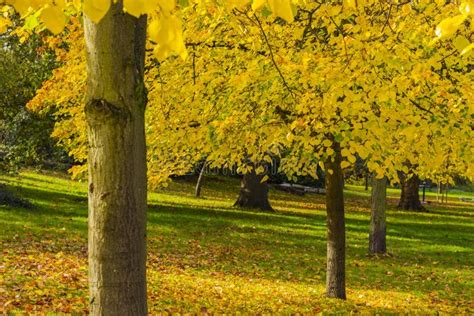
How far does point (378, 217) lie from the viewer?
55.8 ft

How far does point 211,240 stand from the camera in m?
17.1

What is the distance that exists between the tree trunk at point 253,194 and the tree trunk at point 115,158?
23.2 metres

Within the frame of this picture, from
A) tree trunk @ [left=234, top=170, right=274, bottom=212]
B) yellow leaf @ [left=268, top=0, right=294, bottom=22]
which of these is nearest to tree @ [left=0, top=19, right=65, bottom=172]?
tree trunk @ [left=234, top=170, right=274, bottom=212]

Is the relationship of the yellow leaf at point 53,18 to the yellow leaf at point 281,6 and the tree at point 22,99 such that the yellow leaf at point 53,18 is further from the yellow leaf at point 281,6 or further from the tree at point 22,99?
the tree at point 22,99

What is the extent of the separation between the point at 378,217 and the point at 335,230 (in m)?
7.23

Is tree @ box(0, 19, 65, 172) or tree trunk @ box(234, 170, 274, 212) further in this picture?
tree trunk @ box(234, 170, 274, 212)

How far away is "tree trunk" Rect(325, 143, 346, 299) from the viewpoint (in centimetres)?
1005

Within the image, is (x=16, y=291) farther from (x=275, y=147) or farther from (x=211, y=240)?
(x=211, y=240)

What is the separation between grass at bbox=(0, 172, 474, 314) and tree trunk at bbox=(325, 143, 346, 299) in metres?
0.34

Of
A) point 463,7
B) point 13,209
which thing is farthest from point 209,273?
point 463,7

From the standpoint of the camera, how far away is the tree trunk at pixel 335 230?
1005cm

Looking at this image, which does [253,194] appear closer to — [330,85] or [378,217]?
[378,217]

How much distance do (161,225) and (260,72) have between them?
39.9 ft

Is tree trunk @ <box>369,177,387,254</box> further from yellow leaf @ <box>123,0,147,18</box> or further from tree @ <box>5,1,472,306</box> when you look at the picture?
yellow leaf @ <box>123,0,147,18</box>
